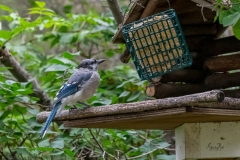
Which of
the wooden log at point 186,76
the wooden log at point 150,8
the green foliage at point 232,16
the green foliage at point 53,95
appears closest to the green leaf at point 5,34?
the green foliage at point 53,95

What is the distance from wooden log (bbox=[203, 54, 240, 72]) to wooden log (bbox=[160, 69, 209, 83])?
0.40ft

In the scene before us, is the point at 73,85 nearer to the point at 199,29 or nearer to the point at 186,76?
the point at 186,76

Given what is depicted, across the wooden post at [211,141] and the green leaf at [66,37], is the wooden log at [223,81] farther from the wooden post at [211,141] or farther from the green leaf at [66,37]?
the green leaf at [66,37]

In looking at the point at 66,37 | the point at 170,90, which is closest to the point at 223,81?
the point at 170,90

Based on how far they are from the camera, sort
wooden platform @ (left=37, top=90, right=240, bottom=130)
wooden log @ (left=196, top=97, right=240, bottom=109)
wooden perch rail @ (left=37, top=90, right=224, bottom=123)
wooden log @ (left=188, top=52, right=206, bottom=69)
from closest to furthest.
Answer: wooden perch rail @ (left=37, top=90, right=224, bottom=123) < wooden platform @ (left=37, top=90, right=240, bottom=130) < wooden log @ (left=196, top=97, right=240, bottom=109) < wooden log @ (left=188, top=52, right=206, bottom=69)

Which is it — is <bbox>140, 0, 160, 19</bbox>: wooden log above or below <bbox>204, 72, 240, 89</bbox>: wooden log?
above

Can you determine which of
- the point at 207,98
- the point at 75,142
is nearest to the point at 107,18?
the point at 75,142

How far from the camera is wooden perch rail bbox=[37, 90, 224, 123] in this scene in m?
2.08

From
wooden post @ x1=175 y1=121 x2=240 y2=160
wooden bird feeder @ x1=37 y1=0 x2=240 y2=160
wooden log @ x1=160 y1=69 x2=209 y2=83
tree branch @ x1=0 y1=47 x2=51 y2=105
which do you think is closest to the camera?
wooden bird feeder @ x1=37 y1=0 x2=240 y2=160

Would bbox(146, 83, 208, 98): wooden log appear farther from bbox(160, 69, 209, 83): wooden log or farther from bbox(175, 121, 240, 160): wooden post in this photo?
bbox(175, 121, 240, 160): wooden post

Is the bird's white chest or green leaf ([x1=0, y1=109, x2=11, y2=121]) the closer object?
the bird's white chest

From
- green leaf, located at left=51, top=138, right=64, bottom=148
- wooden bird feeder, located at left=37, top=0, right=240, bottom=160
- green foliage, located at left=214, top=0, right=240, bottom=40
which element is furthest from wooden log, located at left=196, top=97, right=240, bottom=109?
green leaf, located at left=51, top=138, right=64, bottom=148

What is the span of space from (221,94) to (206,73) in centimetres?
99

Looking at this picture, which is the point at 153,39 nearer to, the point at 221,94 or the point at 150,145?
the point at 221,94
